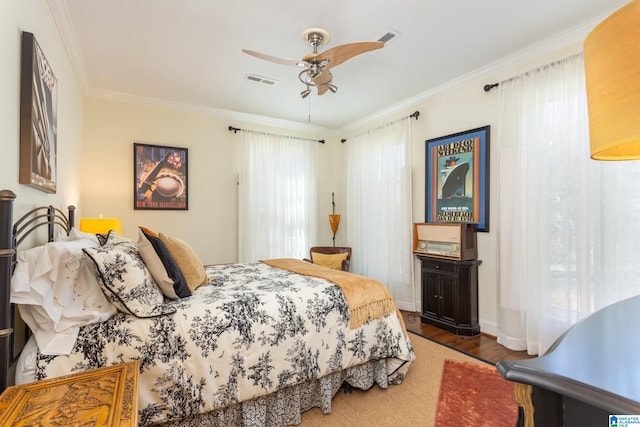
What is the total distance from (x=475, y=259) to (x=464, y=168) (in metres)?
1.02

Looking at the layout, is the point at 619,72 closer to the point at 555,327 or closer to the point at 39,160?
the point at 39,160

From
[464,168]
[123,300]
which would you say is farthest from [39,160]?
[464,168]

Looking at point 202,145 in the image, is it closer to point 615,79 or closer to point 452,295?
point 452,295

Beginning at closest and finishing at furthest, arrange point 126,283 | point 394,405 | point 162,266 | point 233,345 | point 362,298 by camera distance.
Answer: point 126,283 → point 233,345 → point 162,266 → point 394,405 → point 362,298

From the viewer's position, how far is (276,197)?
4844 mm

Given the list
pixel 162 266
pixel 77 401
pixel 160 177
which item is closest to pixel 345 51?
pixel 162 266

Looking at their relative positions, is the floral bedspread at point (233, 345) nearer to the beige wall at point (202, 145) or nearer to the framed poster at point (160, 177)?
the beige wall at point (202, 145)

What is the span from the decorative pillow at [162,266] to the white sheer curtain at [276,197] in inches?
103

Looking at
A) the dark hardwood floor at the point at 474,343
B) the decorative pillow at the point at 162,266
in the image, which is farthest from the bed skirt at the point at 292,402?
the dark hardwood floor at the point at 474,343

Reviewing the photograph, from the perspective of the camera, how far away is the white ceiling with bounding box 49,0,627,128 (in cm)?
232

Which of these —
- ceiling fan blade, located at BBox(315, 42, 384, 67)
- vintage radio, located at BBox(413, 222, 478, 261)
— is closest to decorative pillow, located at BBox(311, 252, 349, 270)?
vintage radio, located at BBox(413, 222, 478, 261)

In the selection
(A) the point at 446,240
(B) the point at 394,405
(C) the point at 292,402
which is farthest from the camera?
(A) the point at 446,240

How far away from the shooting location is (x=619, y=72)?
0.67m

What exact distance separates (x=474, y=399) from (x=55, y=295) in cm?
253
